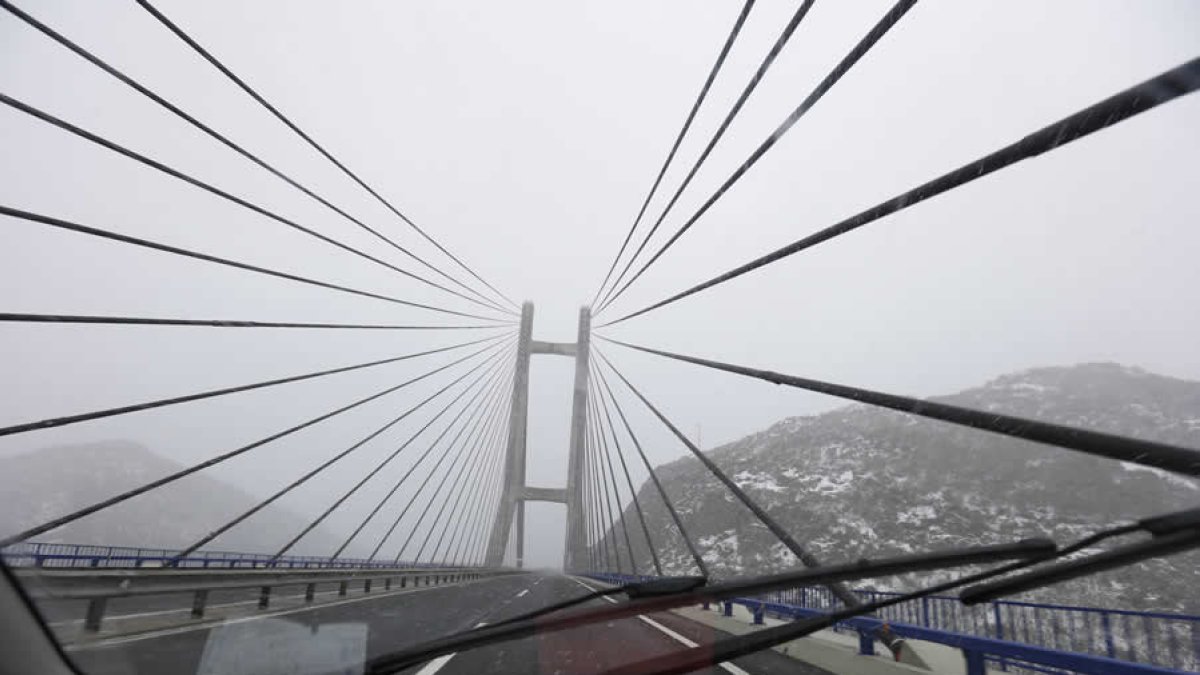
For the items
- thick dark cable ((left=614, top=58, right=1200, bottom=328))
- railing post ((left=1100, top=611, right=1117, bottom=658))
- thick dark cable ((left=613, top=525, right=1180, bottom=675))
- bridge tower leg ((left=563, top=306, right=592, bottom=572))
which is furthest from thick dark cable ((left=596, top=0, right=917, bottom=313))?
bridge tower leg ((left=563, top=306, right=592, bottom=572))

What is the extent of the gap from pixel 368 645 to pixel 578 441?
38054mm

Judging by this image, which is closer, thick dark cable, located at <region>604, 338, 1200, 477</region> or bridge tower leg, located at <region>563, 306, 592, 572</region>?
thick dark cable, located at <region>604, 338, 1200, 477</region>

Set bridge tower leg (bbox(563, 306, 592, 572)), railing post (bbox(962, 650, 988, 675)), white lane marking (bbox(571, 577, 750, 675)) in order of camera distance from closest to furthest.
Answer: railing post (bbox(962, 650, 988, 675)), white lane marking (bbox(571, 577, 750, 675)), bridge tower leg (bbox(563, 306, 592, 572))

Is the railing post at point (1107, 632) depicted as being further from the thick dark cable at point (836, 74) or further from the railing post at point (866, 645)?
the thick dark cable at point (836, 74)

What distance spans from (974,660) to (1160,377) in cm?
12308

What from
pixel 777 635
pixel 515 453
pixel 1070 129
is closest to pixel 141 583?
pixel 777 635

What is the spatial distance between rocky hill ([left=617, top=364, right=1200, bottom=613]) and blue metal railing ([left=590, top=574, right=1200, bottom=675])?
167ft

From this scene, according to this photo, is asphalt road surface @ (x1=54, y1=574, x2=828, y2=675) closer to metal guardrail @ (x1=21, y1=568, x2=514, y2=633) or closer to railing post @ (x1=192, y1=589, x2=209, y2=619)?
metal guardrail @ (x1=21, y1=568, x2=514, y2=633)

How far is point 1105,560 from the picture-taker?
5.43 ft

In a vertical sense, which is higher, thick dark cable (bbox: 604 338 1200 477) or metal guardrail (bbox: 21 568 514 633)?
thick dark cable (bbox: 604 338 1200 477)

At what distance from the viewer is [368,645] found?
5758mm

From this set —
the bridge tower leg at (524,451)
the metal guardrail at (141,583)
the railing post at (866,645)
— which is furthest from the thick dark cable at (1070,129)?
the bridge tower leg at (524,451)

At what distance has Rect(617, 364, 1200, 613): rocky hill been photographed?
216 ft

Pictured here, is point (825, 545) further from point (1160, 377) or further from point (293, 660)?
point (293, 660)
